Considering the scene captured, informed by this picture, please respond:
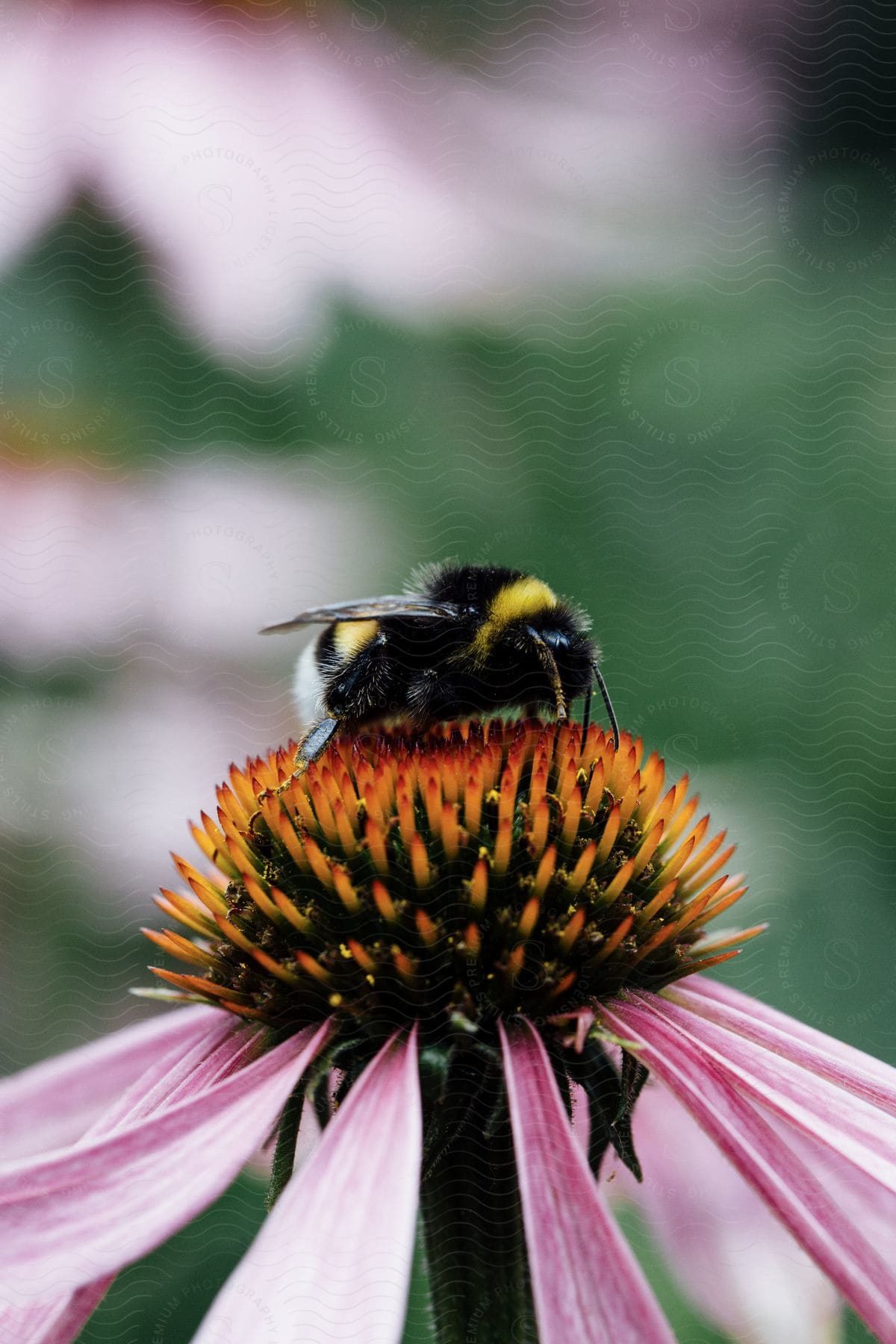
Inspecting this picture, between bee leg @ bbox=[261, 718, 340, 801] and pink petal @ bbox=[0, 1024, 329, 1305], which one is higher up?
bee leg @ bbox=[261, 718, 340, 801]

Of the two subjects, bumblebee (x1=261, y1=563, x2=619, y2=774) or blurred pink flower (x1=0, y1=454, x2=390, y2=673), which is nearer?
bumblebee (x1=261, y1=563, x2=619, y2=774)

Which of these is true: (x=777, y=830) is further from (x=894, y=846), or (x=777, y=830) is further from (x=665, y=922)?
(x=665, y=922)

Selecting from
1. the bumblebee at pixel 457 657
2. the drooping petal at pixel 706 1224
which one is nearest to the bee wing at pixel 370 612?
the bumblebee at pixel 457 657

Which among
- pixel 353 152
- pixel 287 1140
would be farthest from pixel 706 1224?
pixel 353 152

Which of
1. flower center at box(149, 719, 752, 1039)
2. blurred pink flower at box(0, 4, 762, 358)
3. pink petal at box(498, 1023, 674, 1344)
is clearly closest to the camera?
pink petal at box(498, 1023, 674, 1344)

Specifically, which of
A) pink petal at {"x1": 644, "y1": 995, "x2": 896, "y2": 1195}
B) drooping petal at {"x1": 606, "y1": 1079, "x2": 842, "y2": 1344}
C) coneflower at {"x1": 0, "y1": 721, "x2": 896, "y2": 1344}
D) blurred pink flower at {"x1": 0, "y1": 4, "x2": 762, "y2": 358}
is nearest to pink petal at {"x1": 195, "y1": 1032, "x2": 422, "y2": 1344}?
coneflower at {"x1": 0, "y1": 721, "x2": 896, "y2": 1344}

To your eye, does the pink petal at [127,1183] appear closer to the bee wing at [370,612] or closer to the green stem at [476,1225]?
the green stem at [476,1225]

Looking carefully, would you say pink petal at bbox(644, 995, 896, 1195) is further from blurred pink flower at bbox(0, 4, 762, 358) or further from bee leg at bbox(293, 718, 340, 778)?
blurred pink flower at bbox(0, 4, 762, 358)

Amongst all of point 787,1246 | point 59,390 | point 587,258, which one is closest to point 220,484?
point 59,390
